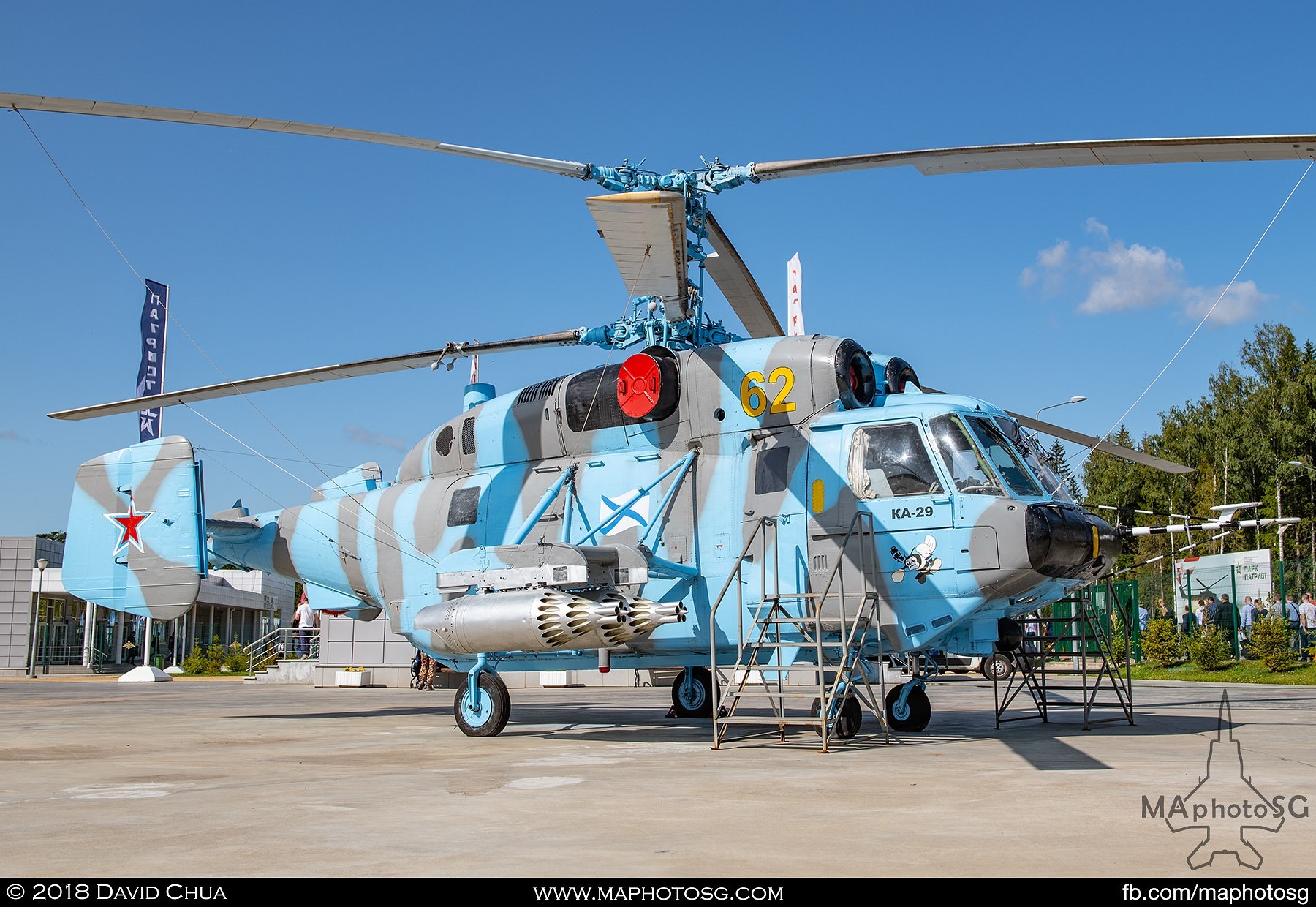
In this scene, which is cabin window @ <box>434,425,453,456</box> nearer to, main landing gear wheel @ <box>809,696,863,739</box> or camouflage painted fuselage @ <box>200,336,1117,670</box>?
camouflage painted fuselage @ <box>200,336,1117,670</box>

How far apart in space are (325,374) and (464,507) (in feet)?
8.08

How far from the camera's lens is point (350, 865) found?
15.8ft

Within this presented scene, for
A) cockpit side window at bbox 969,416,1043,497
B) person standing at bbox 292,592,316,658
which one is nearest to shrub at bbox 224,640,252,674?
person standing at bbox 292,592,316,658

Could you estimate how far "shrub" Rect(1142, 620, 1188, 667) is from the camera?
2841cm

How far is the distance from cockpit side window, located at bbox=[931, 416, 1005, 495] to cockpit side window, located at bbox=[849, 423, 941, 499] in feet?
0.54

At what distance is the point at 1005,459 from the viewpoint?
11102 millimetres

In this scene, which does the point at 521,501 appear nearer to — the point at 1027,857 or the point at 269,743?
the point at 269,743

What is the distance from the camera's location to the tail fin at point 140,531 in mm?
15508

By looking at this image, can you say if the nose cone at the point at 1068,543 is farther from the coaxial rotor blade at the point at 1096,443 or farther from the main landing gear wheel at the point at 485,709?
the main landing gear wheel at the point at 485,709

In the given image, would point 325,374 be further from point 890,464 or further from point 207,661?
point 207,661

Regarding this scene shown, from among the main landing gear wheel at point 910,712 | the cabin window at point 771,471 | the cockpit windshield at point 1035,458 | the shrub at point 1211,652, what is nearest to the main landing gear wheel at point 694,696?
the main landing gear wheel at point 910,712

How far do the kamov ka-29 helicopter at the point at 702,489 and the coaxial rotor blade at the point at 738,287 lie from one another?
54 mm
